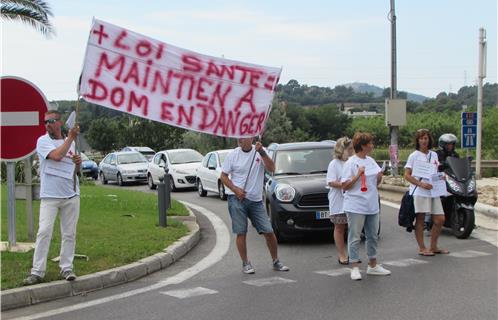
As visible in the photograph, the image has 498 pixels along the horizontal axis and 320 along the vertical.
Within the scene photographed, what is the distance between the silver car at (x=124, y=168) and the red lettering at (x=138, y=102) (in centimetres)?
2093

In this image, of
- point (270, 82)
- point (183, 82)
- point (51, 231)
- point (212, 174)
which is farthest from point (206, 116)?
point (212, 174)

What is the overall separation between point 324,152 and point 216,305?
5.75 m

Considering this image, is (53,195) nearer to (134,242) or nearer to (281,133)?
(134,242)

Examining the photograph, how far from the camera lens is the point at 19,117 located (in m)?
8.58

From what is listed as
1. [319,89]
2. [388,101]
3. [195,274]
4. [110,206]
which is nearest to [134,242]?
[195,274]

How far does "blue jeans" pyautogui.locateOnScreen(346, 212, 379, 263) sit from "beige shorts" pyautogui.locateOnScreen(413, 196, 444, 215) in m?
1.56

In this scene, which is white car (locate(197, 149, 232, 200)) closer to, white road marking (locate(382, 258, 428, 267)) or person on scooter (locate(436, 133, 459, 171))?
person on scooter (locate(436, 133, 459, 171))

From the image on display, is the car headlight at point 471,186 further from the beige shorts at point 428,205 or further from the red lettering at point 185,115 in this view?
the red lettering at point 185,115

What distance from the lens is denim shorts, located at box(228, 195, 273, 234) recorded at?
319 inches

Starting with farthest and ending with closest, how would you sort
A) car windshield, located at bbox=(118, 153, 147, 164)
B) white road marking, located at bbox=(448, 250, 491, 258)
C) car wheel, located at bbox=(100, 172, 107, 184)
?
car wheel, located at bbox=(100, 172, 107, 184)
car windshield, located at bbox=(118, 153, 147, 164)
white road marking, located at bbox=(448, 250, 491, 258)

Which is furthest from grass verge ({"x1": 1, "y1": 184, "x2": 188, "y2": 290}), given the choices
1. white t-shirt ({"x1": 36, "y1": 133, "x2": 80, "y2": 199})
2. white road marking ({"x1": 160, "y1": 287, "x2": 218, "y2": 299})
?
white road marking ({"x1": 160, "y1": 287, "x2": 218, "y2": 299})

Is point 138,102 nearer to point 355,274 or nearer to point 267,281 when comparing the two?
point 267,281

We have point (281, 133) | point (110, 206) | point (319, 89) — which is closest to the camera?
point (110, 206)

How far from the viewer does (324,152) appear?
38.3ft
